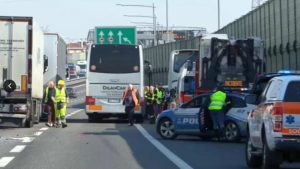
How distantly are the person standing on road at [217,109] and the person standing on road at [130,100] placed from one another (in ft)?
31.4

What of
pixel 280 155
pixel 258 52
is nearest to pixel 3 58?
pixel 258 52

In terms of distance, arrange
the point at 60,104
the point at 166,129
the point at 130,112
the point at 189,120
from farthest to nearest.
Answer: the point at 130,112
the point at 60,104
the point at 166,129
the point at 189,120

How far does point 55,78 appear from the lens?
118 feet

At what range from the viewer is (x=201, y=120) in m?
23.2

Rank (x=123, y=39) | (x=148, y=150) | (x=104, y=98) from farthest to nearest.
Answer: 1. (x=123, y=39)
2. (x=104, y=98)
3. (x=148, y=150)

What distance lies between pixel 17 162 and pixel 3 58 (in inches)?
482

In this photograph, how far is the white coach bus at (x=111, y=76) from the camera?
34375mm

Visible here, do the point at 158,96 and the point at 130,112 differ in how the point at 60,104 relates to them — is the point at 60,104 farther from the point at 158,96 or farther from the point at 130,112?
the point at 158,96

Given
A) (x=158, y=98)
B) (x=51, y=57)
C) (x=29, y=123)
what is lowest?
A: (x=29, y=123)

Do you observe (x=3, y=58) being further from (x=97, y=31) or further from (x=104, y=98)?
(x=97, y=31)

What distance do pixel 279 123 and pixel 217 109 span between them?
9.26 m

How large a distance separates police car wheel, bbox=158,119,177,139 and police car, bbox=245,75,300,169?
8.92 m

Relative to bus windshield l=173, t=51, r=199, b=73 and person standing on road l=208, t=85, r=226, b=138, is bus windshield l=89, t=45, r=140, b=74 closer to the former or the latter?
bus windshield l=173, t=51, r=199, b=73

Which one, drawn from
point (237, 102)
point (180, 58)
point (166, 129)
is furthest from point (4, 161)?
point (180, 58)
